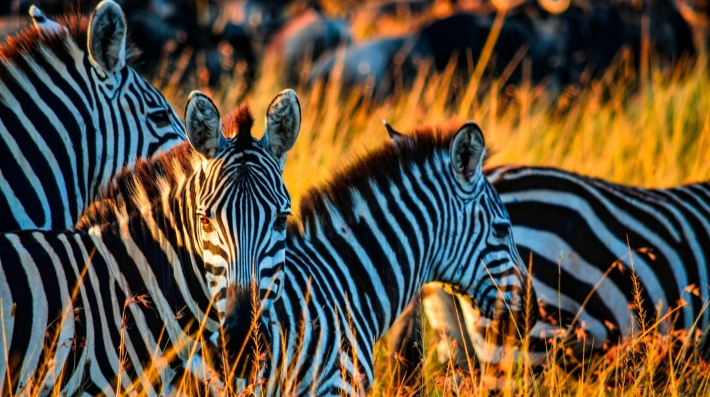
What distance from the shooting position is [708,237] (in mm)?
5195

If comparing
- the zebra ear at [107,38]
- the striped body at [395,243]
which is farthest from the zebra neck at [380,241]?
the zebra ear at [107,38]

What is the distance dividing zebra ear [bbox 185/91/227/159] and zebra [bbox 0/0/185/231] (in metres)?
1.04

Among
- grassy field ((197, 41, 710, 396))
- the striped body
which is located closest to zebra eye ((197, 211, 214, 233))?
the striped body

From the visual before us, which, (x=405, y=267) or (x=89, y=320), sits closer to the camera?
(x=89, y=320)

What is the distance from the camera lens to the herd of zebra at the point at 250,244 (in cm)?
309

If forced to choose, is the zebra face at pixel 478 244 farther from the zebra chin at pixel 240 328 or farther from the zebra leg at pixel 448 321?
the zebra chin at pixel 240 328

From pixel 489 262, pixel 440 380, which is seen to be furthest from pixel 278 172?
pixel 440 380

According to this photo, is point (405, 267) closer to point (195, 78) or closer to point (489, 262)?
point (489, 262)

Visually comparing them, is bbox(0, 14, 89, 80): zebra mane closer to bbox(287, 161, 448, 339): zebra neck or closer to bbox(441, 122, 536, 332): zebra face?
bbox(287, 161, 448, 339): zebra neck

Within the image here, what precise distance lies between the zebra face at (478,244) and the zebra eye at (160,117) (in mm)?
1527

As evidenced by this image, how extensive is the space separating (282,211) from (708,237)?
10.8ft

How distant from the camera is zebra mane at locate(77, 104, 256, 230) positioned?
332 centimetres

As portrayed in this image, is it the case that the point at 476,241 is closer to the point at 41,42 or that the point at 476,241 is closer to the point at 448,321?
the point at 448,321

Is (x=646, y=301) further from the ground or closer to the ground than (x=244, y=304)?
closer to the ground
